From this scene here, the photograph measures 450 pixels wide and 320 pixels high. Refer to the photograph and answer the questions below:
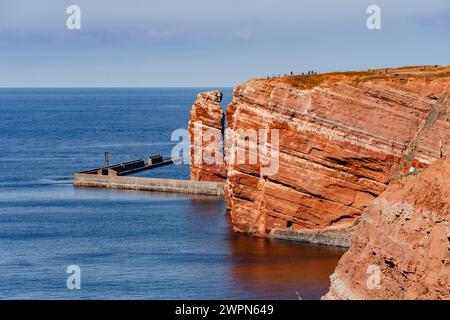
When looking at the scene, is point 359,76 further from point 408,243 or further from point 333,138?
point 408,243

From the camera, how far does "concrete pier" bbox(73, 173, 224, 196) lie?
10706 cm

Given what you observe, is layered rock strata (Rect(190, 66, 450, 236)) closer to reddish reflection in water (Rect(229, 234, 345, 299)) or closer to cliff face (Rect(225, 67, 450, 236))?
cliff face (Rect(225, 67, 450, 236))

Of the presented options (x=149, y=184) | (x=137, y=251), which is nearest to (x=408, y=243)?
(x=137, y=251)

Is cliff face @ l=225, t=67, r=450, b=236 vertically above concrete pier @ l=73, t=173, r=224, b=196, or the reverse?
cliff face @ l=225, t=67, r=450, b=236

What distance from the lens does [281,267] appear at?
69.6 meters

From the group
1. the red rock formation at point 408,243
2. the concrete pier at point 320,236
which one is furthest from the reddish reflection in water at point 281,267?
the red rock formation at point 408,243

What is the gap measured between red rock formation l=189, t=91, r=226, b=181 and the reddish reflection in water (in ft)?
83.6

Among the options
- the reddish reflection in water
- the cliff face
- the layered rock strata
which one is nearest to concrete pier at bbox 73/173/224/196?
the reddish reflection in water

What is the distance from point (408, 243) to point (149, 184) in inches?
2942

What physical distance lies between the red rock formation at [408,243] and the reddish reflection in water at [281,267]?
1898cm

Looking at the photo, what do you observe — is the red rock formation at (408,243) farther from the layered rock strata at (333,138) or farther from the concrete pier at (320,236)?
the concrete pier at (320,236)
